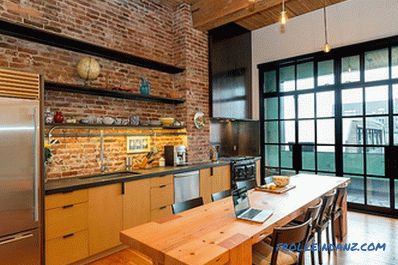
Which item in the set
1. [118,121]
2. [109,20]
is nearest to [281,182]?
[118,121]

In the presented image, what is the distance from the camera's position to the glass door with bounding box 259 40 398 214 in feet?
14.7

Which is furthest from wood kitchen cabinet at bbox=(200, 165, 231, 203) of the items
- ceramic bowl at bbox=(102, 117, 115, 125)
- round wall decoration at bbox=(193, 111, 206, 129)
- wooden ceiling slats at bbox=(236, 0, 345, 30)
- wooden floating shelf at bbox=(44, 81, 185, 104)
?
wooden ceiling slats at bbox=(236, 0, 345, 30)

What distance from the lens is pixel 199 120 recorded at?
4.93 m

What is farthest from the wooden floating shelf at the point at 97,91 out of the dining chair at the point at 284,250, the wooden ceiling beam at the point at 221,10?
the dining chair at the point at 284,250

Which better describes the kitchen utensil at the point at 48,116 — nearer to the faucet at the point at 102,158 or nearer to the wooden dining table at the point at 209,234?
the faucet at the point at 102,158

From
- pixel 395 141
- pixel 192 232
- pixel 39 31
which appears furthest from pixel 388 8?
pixel 39 31

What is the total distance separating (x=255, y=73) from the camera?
6133mm

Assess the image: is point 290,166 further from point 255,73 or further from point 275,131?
point 255,73

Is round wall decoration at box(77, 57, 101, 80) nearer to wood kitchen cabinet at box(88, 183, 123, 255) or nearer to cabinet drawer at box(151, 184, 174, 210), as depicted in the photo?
wood kitchen cabinet at box(88, 183, 123, 255)

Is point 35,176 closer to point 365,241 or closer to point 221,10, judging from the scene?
point 221,10

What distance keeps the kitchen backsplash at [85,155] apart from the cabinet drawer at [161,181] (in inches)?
25.9

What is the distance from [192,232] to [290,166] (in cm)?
435

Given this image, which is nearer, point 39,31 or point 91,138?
point 39,31

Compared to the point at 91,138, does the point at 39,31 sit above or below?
above
